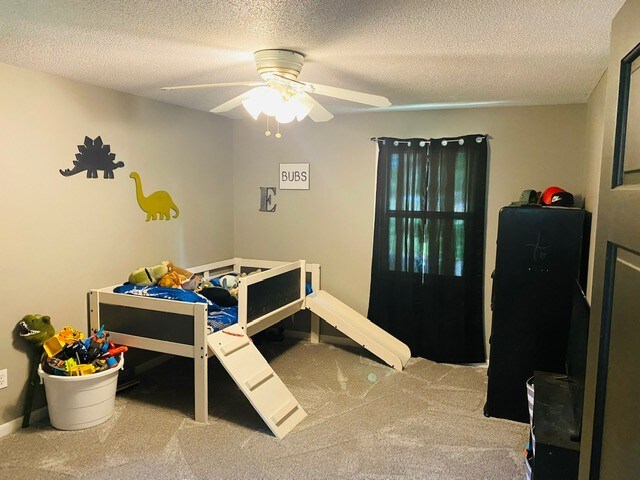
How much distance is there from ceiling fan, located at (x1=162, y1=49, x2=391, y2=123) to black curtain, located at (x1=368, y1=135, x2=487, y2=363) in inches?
66.0

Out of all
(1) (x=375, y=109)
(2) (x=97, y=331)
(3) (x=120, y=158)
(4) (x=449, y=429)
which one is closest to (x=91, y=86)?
(3) (x=120, y=158)

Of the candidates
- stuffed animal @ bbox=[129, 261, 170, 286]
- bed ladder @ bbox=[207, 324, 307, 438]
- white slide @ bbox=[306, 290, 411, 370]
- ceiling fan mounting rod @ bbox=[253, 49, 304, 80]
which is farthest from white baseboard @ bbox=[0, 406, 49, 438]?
ceiling fan mounting rod @ bbox=[253, 49, 304, 80]

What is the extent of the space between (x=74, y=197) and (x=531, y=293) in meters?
2.98

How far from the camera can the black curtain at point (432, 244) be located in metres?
3.97

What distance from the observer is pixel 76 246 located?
322 centimetres

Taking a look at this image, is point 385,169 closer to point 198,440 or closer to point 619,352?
point 198,440

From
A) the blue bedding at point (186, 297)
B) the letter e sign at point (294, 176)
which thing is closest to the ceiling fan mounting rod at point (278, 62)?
the blue bedding at point (186, 297)

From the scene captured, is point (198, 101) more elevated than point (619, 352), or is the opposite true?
point (198, 101)

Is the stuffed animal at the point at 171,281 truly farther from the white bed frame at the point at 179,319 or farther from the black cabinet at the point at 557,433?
the black cabinet at the point at 557,433

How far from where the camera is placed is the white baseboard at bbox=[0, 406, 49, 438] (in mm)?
2822

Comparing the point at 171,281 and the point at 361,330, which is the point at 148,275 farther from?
the point at 361,330

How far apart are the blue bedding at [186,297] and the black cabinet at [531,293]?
1762 millimetres

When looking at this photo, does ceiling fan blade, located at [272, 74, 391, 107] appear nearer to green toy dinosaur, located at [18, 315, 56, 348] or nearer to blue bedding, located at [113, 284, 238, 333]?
blue bedding, located at [113, 284, 238, 333]

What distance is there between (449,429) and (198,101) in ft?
9.68
